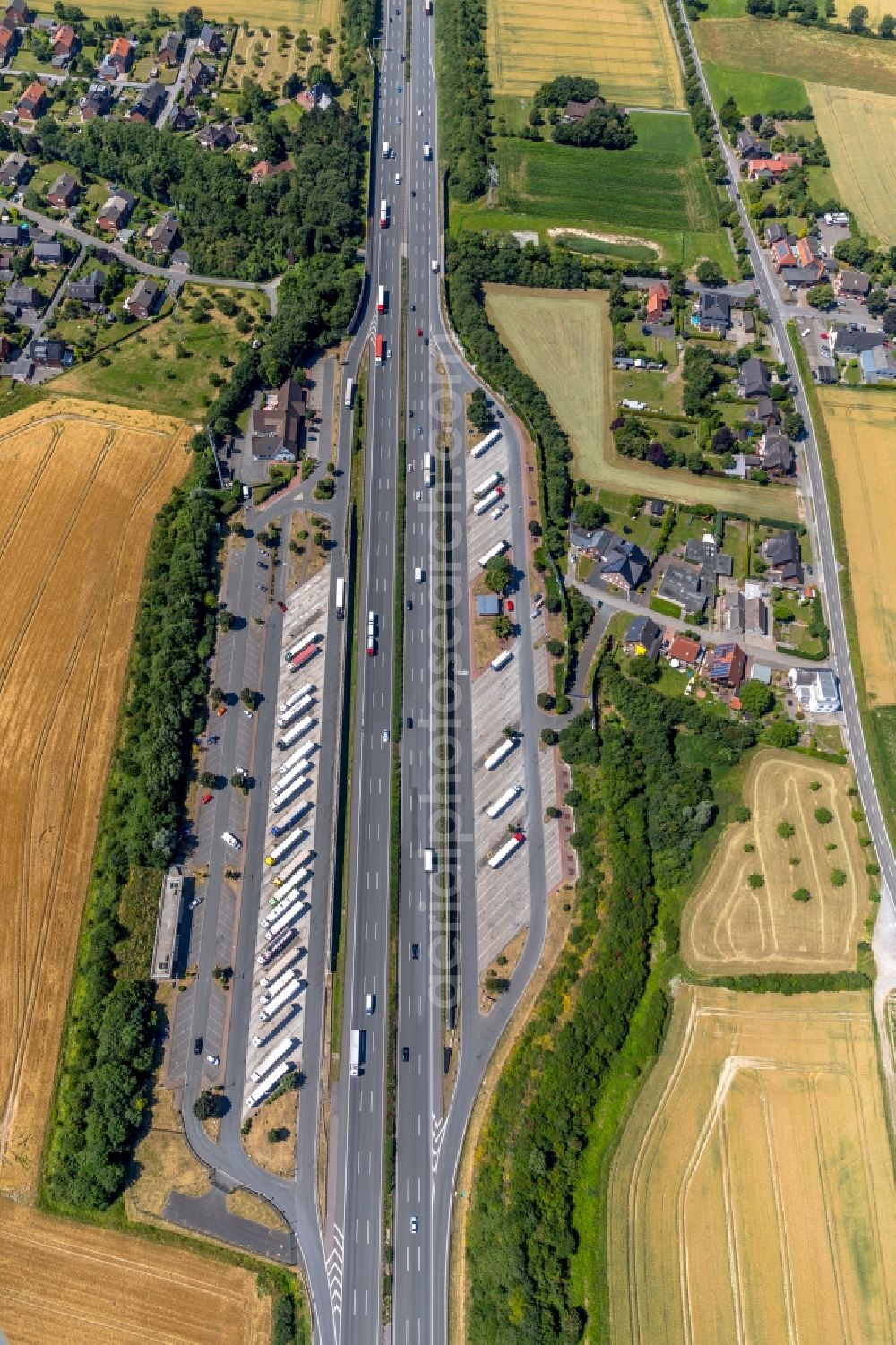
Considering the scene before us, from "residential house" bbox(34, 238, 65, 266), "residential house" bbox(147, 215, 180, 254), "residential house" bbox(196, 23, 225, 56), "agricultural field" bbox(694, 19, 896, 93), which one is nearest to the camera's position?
"residential house" bbox(34, 238, 65, 266)

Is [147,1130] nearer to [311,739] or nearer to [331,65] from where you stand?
[311,739]

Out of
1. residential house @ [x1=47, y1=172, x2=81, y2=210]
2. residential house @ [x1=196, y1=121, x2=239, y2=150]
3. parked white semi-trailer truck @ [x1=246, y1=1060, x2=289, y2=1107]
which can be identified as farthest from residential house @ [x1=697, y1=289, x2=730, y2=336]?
parked white semi-trailer truck @ [x1=246, y1=1060, x2=289, y2=1107]

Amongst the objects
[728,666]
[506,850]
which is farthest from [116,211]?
[506,850]

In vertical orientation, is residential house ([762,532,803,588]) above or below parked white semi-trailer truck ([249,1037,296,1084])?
above

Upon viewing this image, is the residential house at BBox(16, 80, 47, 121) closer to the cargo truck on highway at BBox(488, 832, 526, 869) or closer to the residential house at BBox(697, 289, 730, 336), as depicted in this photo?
the residential house at BBox(697, 289, 730, 336)

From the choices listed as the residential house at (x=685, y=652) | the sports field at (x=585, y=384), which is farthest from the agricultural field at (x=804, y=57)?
the residential house at (x=685, y=652)

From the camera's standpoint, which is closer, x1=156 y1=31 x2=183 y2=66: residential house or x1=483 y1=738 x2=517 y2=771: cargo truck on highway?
x1=483 y1=738 x2=517 y2=771: cargo truck on highway

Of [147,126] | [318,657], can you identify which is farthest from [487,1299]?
[147,126]
